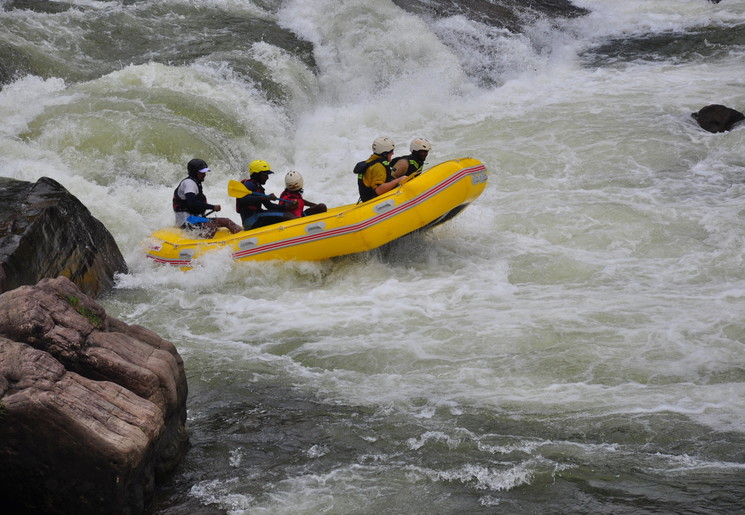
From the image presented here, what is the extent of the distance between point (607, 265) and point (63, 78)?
9184mm

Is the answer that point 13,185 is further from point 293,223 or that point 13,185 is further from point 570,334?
point 570,334

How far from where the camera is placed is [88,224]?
8.49 m

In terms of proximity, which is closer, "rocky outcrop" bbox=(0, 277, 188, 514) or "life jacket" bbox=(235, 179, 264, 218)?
"rocky outcrop" bbox=(0, 277, 188, 514)

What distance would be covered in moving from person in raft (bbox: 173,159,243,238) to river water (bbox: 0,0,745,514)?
52cm

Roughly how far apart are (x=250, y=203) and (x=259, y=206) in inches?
4.5

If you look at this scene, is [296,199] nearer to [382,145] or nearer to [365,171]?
[365,171]

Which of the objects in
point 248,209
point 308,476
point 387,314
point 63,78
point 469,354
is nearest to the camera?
point 308,476

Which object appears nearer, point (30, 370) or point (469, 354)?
point (30, 370)

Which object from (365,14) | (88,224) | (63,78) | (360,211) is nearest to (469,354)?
(360,211)

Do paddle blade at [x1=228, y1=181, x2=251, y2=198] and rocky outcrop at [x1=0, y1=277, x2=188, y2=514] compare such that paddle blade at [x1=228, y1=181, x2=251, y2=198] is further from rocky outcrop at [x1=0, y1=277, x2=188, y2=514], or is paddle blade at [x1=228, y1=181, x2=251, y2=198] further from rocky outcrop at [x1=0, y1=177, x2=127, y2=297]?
rocky outcrop at [x1=0, y1=277, x2=188, y2=514]

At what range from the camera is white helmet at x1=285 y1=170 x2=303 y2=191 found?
888 centimetres

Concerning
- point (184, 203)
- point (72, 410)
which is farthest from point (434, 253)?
point (72, 410)

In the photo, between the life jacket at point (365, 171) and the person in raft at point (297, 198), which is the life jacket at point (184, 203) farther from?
the life jacket at point (365, 171)

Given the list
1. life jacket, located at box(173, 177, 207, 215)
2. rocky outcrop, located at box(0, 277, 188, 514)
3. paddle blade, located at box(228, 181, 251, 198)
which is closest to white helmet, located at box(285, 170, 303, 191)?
paddle blade, located at box(228, 181, 251, 198)
